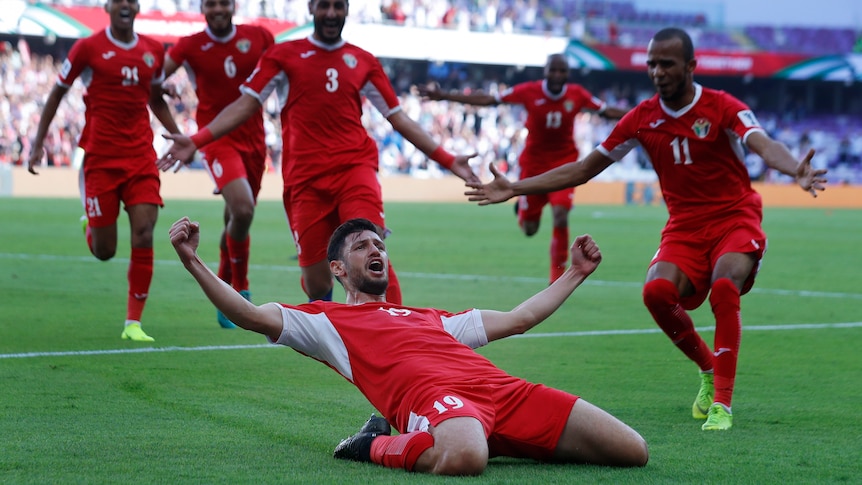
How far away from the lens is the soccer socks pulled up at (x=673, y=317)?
6.44 metres

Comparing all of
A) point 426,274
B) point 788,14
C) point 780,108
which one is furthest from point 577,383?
point 788,14

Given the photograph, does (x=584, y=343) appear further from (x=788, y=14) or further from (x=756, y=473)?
(x=788, y=14)

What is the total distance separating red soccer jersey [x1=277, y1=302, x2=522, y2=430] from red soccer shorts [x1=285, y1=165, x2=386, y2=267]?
2.76m

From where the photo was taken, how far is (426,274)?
14375 millimetres

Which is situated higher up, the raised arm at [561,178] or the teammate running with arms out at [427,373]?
the raised arm at [561,178]

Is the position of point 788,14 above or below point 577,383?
above

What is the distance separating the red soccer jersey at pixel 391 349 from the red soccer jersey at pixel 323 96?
3049 mm

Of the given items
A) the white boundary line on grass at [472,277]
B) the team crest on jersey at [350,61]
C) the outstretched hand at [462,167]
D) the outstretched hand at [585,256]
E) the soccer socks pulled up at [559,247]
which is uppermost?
the team crest on jersey at [350,61]

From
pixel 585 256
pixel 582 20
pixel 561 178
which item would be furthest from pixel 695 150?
pixel 582 20

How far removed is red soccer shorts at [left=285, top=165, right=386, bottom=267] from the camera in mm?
7955

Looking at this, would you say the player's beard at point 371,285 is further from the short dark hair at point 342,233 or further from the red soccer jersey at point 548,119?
the red soccer jersey at point 548,119

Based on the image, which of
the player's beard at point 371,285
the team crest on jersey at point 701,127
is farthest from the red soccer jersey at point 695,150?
the player's beard at point 371,285

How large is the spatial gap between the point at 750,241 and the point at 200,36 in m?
5.22

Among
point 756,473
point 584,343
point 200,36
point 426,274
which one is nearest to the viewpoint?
point 756,473
